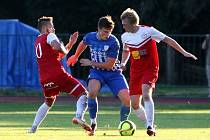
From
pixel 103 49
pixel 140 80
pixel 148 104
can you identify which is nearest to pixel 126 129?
pixel 148 104

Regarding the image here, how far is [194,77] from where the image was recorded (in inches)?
1256

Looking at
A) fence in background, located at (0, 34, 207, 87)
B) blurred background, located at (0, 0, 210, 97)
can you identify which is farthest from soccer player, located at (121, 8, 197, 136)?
fence in background, located at (0, 34, 207, 87)

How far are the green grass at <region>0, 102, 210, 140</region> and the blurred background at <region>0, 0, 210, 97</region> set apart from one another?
4.74 meters

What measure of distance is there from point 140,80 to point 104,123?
2.99 meters

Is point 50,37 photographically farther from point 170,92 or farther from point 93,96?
point 170,92

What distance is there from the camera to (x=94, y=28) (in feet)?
119

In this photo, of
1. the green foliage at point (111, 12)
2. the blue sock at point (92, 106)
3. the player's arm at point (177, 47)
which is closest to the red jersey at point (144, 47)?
the player's arm at point (177, 47)

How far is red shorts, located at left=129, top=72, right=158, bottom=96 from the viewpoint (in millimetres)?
14463

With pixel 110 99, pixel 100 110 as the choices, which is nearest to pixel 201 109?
pixel 100 110

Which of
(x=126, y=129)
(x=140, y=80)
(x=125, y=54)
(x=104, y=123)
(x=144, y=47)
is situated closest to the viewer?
(x=126, y=129)

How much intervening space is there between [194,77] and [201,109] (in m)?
8.71

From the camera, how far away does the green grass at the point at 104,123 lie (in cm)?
1350

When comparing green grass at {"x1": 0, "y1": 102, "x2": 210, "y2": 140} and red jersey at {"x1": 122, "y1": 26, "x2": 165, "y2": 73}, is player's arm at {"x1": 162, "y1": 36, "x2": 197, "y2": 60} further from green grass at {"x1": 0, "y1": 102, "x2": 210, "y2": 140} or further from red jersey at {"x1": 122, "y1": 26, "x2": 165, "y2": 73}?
green grass at {"x1": 0, "y1": 102, "x2": 210, "y2": 140}

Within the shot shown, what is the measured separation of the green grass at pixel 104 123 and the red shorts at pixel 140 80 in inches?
28.9
